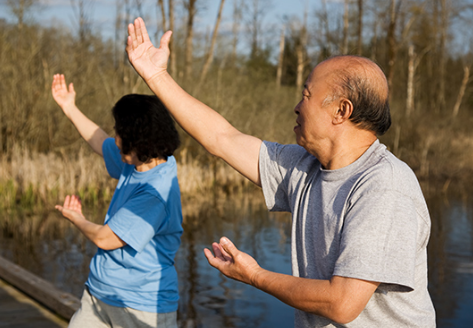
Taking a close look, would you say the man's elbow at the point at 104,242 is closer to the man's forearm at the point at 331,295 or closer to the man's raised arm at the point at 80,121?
the man's raised arm at the point at 80,121

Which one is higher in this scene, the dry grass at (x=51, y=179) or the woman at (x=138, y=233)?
the woman at (x=138, y=233)

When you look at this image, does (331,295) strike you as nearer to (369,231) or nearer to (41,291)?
(369,231)

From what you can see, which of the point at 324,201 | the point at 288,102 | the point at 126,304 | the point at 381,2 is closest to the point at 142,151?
the point at 126,304

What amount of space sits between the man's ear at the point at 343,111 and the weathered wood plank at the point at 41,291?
3.51 meters

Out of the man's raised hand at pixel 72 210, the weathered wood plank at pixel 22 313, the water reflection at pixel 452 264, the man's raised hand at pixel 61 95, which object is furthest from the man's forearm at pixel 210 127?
the water reflection at pixel 452 264

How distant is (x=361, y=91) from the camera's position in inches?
62.5

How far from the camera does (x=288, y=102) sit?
2189 centimetres

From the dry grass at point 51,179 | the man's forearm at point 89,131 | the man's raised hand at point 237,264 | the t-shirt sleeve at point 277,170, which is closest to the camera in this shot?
the man's raised hand at point 237,264

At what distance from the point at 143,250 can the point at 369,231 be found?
4.96 feet

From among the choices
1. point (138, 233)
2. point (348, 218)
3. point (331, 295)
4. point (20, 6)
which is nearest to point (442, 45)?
point (20, 6)

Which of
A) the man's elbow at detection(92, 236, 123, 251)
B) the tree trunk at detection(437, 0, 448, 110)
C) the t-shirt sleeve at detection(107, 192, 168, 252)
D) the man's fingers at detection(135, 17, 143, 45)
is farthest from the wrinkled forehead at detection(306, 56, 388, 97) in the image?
the tree trunk at detection(437, 0, 448, 110)

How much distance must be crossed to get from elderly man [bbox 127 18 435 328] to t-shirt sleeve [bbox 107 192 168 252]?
2.85 feet

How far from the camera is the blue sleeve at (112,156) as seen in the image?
10.5 ft

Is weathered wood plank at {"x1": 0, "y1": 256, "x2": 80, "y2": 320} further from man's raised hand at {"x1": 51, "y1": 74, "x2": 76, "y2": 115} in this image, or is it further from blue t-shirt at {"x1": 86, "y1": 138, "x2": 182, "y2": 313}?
blue t-shirt at {"x1": 86, "y1": 138, "x2": 182, "y2": 313}
